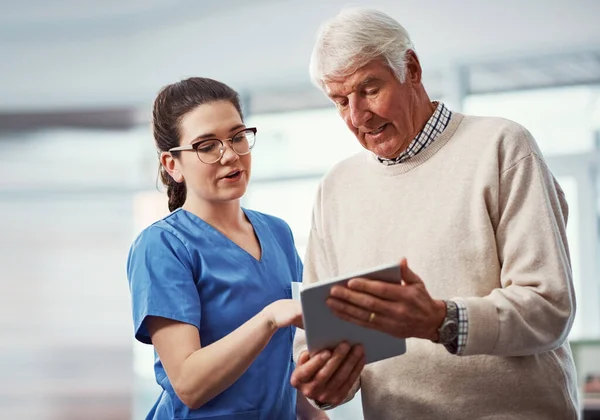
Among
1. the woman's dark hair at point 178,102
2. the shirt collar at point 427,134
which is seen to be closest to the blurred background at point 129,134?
the woman's dark hair at point 178,102

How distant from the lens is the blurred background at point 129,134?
5.50 meters

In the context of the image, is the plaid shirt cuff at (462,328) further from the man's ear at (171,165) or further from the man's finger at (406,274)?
the man's ear at (171,165)

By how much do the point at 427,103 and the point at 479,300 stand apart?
0.47 metres

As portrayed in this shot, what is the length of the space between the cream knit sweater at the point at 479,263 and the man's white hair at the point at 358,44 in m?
0.18

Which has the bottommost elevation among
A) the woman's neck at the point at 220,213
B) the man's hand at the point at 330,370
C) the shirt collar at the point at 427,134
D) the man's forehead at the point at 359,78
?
the man's hand at the point at 330,370

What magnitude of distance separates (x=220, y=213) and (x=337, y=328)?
0.56 metres

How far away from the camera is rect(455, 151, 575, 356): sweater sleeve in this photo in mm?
1325

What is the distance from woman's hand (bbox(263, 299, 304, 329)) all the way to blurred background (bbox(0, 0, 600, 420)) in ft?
13.8

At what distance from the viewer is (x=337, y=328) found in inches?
53.6

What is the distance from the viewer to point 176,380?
1.61m

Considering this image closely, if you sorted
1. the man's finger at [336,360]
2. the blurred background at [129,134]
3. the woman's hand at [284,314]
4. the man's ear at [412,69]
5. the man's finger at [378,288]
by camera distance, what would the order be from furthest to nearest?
the blurred background at [129,134] < the man's ear at [412,69] < the woman's hand at [284,314] < the man's finger at [336,360] < the man's finger at [378,288]

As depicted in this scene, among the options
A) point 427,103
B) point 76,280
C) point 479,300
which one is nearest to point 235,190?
point 427,103

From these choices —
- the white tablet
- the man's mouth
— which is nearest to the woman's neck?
the man's mouth

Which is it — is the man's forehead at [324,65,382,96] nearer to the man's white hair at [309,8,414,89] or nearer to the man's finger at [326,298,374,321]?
the man's white hair at [309,8,414,89]
